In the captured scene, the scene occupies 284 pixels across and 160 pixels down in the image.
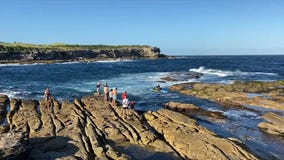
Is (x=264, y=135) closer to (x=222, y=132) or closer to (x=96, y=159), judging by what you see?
(x=222, y=132)

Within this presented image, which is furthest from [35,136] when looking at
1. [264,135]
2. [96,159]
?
[264,135]

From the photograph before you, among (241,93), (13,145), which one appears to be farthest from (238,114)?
(13,145)

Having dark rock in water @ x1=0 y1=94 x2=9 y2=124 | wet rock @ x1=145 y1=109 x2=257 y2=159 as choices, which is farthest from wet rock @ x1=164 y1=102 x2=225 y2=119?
dark rock in water @ x1=0 y1=94 x2=9 y2=124

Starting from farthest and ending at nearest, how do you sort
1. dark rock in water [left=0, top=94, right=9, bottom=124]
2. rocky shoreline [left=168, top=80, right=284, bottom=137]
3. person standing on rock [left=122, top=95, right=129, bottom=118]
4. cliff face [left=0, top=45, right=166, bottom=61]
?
cliff face [left=0, top=45, right=166, bottom=61], rocky shoreline [left=168, top=80, right=284, bottom=137], dark rock in water [left=0, top=94, right=9, bottom=124], person standing on rock [left=122, top=95, right=129, bottom=118]

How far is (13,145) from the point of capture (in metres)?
16.3

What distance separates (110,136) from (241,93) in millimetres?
26457

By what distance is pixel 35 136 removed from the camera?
2114cm

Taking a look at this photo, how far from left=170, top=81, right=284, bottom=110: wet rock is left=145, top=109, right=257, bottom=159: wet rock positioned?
14962 millimetres

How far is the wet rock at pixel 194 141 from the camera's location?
1970cm

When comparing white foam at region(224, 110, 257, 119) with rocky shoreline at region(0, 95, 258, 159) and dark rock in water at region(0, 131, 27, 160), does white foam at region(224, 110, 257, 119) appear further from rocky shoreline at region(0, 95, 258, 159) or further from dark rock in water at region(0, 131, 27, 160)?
Result: dark rock in water at region(0, 131, 27, 160)

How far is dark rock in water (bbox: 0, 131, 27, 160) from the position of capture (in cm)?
1585

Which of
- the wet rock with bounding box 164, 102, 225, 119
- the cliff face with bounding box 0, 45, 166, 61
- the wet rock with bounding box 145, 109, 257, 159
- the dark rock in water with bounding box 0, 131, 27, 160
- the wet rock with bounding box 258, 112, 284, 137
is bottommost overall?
the cliff face with bounding box 0, 45, 166, 61

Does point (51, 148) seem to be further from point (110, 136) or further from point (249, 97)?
point (249, 97)

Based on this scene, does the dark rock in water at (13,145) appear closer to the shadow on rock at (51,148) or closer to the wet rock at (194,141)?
the shadow on rock at (51,148)
